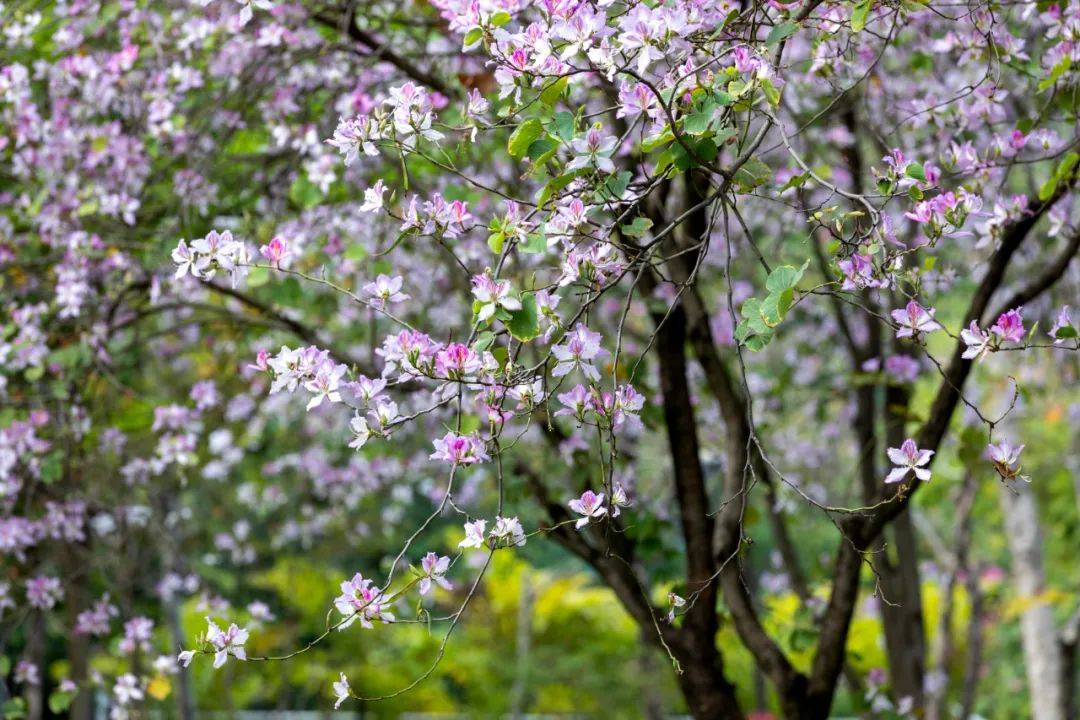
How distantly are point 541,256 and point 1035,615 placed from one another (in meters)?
3.70

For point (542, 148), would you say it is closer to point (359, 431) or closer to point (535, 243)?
point (535, 243)

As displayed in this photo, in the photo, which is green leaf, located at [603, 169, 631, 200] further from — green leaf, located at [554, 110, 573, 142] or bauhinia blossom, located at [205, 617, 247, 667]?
bauhinia blossom, located at [205, 617, 247, 667]

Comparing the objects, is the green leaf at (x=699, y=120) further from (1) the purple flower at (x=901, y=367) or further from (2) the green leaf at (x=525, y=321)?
(1) the purple flower at (x=901, y=367)

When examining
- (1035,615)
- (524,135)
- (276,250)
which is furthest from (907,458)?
(1035,615)

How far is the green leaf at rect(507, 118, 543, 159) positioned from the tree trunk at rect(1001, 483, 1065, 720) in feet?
15.2

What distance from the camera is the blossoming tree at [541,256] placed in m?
1.83

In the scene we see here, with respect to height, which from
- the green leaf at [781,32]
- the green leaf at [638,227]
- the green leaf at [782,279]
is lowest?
the green leaf at [782,279]

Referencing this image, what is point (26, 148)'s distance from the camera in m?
3.62

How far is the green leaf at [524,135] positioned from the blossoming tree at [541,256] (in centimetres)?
1

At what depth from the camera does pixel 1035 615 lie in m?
6.13

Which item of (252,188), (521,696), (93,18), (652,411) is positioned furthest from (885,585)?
(521,696)

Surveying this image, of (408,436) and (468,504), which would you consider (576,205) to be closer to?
(408,436)

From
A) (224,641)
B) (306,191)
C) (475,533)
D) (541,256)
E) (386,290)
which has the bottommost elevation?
(224,641)

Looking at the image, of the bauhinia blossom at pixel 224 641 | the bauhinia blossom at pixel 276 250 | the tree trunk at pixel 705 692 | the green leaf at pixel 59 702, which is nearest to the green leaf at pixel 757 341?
the bauhinia blossom at pixel 276 250
